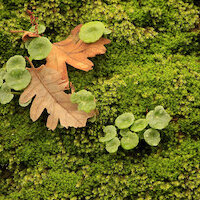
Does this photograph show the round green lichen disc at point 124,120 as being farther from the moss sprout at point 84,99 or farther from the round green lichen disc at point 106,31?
the round green lichen disc at point 106,31

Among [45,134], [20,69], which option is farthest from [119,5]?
[45,134]

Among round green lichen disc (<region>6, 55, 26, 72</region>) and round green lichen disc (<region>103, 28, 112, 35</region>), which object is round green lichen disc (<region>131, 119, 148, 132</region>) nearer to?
round green lichen disc (<region>103, 28, 112, 35</region>)

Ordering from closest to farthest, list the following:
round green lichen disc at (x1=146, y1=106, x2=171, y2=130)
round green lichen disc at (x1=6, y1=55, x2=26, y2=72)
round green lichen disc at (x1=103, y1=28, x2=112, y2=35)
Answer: round green lichen disc at (x1=146, y1=106, x2=171, y2=130) < round green lichen disc at (x1=6, y1=55, x2=26, y2=72) < round green lichen disc at (x1=103, y1=28, x2=112, y2=35)

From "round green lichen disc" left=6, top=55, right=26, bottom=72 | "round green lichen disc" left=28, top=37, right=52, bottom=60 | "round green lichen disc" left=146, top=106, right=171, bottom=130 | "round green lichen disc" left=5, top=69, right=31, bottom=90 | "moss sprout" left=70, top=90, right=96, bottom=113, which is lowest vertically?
"round green lichen disc" left=146, top=106, right=171, bottom=130

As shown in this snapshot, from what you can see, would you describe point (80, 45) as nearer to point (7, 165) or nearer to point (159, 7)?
point (159, 7)

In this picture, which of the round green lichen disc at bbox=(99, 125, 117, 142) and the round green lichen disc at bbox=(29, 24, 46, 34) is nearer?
the round green lichen disc at bbox=(99, 125, 117, 142)

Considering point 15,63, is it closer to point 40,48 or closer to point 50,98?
point 40,48

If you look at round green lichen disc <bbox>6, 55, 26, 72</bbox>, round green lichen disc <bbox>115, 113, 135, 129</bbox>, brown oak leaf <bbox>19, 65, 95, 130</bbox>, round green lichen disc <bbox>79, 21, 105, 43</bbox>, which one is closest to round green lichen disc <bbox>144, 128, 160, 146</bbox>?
round green lichen disc <bbox>115, 113, 135, 129</bbox>

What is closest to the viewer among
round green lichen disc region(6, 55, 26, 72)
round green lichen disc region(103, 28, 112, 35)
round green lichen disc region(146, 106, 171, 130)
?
round green lichen disc region(146, 106, 171, 130)
